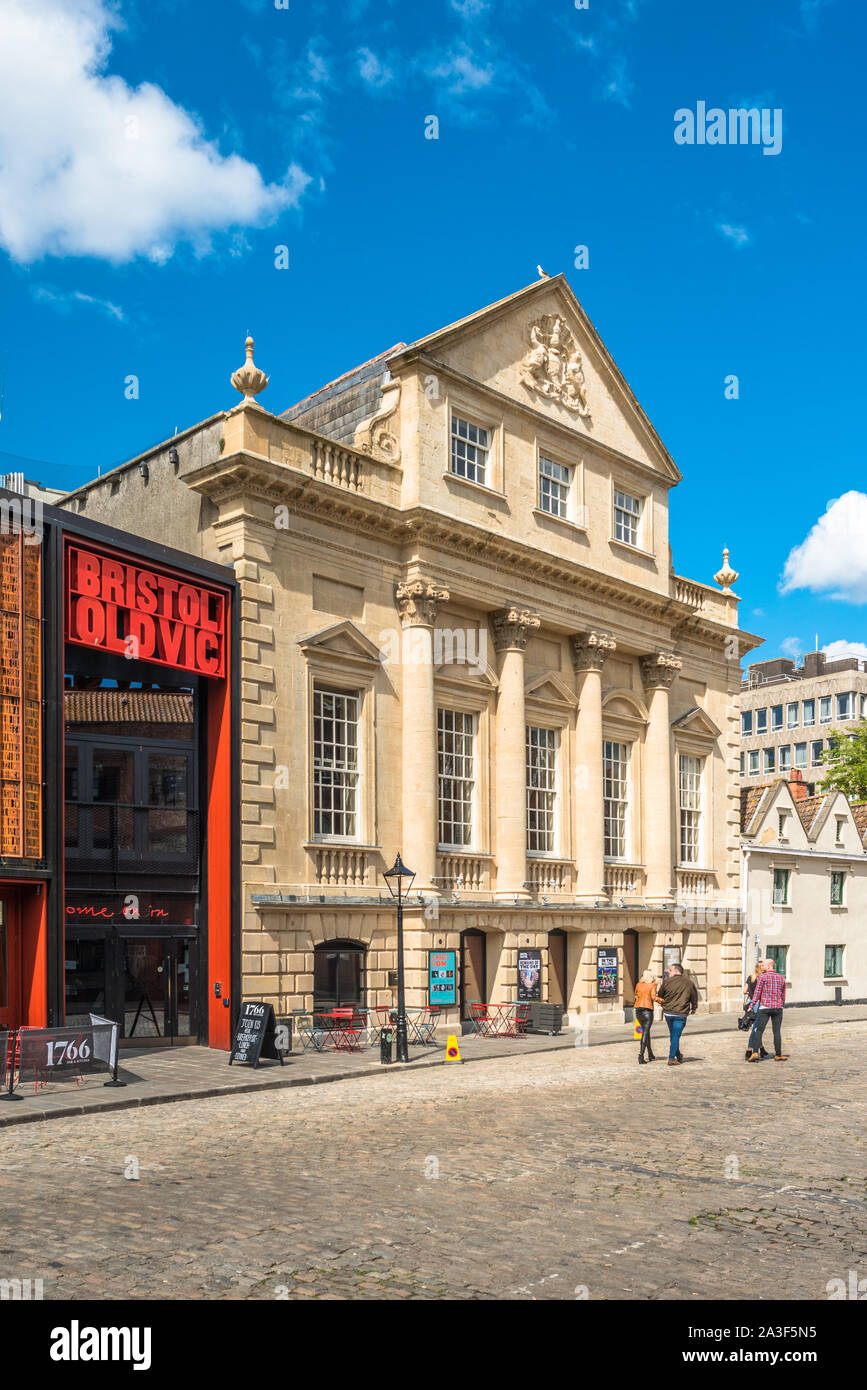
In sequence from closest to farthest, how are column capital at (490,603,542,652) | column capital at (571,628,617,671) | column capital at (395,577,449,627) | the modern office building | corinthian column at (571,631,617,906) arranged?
column capital at (395,577,449,627), column capital at (490,603,542,652), corinthian column at (571,631,617,906), column capital at (571,628,617,671), the modern office building

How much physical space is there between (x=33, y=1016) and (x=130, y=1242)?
11.1m

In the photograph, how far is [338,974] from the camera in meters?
25.6

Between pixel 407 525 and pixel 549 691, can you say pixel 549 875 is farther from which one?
pixel 407 525

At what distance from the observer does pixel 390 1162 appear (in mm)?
12852

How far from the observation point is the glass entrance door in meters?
23.1

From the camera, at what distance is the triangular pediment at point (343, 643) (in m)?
25.6

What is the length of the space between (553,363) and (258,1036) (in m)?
19.3

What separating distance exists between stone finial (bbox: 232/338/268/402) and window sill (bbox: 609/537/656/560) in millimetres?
12445

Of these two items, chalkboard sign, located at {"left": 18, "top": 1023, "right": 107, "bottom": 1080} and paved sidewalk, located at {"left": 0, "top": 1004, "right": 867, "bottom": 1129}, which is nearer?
paved sidewalk, located at {"left": 0, "top": 1004, "right": 867, "bottom": 1129}

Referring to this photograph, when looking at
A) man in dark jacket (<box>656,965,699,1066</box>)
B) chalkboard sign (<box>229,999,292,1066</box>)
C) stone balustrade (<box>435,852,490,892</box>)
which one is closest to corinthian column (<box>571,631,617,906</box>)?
stone balustrade (<box>435,852,490,892</box>)

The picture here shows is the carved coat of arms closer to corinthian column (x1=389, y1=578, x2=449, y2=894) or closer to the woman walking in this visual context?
corinthian column (x1=389, y1=578, x2=449, y2=894)
